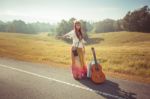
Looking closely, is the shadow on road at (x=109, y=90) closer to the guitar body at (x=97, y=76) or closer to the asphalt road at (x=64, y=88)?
the asphalt road at (x=64, y=88)

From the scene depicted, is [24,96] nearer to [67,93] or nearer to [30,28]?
[67,93]

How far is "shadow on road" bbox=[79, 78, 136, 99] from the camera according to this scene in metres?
7.41

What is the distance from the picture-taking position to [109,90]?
8.08 m

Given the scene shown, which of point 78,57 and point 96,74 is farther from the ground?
point 78,57

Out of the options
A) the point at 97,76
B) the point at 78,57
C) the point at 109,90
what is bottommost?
the point at 109,90

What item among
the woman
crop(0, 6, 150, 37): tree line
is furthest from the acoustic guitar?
crop(0, 6, 150, 37): tree line

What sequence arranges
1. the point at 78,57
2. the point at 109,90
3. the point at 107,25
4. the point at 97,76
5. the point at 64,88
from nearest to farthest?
1. the point at 109,90
2. the point at 64,88
3. the point at 97,76
4. the point at 78,57
5. the point at 107,25

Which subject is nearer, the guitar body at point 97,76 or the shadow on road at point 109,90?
the shadow on road at point 109,90

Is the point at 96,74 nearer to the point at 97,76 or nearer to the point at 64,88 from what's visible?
Answer: the point at 97,76

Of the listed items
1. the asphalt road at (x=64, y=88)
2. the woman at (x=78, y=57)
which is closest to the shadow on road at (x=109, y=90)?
the asphalt road at (x=64, y=88)

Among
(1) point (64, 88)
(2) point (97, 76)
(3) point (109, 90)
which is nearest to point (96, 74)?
(2) point (97, 76)

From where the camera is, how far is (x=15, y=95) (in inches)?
311

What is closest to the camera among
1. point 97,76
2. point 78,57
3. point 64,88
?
point 64,88

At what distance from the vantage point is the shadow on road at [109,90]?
7409 mm
